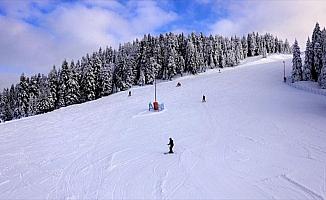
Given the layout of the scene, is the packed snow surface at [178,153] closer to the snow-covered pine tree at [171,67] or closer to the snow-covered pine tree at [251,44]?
the snow-covered pine tree at [171,67]

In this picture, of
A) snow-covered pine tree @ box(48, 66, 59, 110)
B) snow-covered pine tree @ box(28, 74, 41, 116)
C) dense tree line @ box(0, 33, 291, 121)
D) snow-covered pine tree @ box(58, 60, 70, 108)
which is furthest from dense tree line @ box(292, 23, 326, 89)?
snow-covered pine tree @ box(28, 74, 41, 116)

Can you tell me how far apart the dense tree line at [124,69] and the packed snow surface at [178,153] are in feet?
112

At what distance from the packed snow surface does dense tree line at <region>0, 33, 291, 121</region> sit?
1343 inches

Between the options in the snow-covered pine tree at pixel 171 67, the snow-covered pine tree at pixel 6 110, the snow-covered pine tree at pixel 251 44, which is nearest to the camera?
the snow-covered pine tree at pixel 6 110

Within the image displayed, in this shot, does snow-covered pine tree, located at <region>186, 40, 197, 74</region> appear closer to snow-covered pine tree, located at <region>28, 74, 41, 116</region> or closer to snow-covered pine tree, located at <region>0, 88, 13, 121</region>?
snow-covered pine tree, located at <region>28, 74, 41, 116</region>

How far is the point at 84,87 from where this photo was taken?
73.6 m

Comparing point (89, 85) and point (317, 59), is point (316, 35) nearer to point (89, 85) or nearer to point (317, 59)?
point (317, 59)

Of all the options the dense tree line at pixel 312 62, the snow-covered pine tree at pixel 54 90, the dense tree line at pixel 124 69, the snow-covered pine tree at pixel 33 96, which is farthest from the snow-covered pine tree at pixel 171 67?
the dense tree line at pixel 312 62

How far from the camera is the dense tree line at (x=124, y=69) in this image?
72.2m

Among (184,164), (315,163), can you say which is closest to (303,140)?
(315,163)

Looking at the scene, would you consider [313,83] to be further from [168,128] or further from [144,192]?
[144,192]

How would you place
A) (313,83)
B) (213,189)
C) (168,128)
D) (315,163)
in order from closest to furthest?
(213,189) → (315,163) → (168,128) → (313,83)

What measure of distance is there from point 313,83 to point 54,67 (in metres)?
61.1

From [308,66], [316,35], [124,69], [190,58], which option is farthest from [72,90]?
[316,35]
